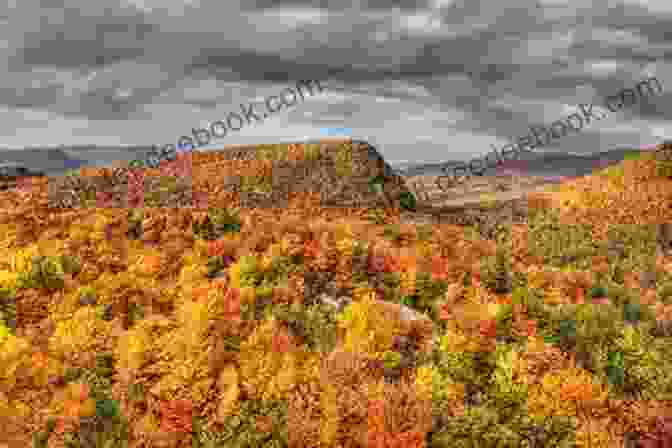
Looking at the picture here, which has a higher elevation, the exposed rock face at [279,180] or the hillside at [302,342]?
the hillside at [302,342]

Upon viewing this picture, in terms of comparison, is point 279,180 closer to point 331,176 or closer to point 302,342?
point 331,176

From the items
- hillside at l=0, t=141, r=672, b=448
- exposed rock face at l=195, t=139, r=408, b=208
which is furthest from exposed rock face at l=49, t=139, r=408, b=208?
hillside at l=0, t=141, r=672, b=448

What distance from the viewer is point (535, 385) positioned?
38.5 feet

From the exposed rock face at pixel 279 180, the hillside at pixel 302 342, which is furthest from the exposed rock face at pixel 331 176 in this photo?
the hillside at pixel 302 342

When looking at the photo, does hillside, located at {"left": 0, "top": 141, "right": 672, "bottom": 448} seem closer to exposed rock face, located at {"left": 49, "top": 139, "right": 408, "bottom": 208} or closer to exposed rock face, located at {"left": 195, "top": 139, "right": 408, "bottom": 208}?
exposed rock face, located at {"left": 49, "top": 139, "right": 408, "bottom": 208}

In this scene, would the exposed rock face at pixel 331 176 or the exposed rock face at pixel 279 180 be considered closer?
the exposed rock face at pixel 279 180

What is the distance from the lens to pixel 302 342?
43.9 ft

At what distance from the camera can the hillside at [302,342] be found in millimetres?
10797

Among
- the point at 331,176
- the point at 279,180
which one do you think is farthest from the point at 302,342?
the point at 331,176

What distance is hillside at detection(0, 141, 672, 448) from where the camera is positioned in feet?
35.4

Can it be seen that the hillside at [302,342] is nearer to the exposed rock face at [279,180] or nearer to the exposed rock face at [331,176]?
the exposed rock face at [279,180]

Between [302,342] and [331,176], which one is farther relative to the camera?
[331,176]

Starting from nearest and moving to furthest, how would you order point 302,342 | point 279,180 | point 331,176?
point 302,342
point 279,180
point 331,176

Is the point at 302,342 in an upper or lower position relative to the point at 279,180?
upper
